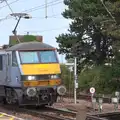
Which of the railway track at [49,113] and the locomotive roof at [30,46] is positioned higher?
the locomotive roof at [30,46]

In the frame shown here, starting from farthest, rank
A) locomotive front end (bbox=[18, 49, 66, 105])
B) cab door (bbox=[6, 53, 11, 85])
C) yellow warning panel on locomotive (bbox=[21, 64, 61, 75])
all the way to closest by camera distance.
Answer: cab door (bbox=[6, 53, 11, 85])
yellow warning panel on locomotive (bbox=[21, 64, 61, 75])
locomotive front end (bbox=[18, 49, 66, 105])

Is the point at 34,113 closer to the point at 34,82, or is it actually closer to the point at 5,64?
the point at 34,82

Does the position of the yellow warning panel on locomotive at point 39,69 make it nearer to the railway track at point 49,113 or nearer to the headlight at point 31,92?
the headlight at point 31,92

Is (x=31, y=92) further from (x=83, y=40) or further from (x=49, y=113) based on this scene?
(x=83, y=40)

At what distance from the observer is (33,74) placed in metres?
19.3

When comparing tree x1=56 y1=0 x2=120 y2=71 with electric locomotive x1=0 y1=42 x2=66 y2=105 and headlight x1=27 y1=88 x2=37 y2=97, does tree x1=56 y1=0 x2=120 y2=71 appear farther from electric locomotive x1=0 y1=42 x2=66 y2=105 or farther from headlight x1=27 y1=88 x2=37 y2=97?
headlight x1=27 y1=88 x2=37 y2=97

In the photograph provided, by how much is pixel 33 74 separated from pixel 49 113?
1.85 meters

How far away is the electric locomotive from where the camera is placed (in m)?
19.1

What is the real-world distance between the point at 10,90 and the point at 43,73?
75.3 inches

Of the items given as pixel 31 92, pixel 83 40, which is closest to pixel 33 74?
pixel 31 92

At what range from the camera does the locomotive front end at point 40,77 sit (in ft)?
62.7

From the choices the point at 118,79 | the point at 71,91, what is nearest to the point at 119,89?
the point at 118,79

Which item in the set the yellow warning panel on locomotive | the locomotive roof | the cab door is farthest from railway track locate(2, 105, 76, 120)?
the locomotive roof

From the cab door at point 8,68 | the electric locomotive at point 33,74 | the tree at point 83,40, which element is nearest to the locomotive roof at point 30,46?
A: the electric locomotive at point 33,74
